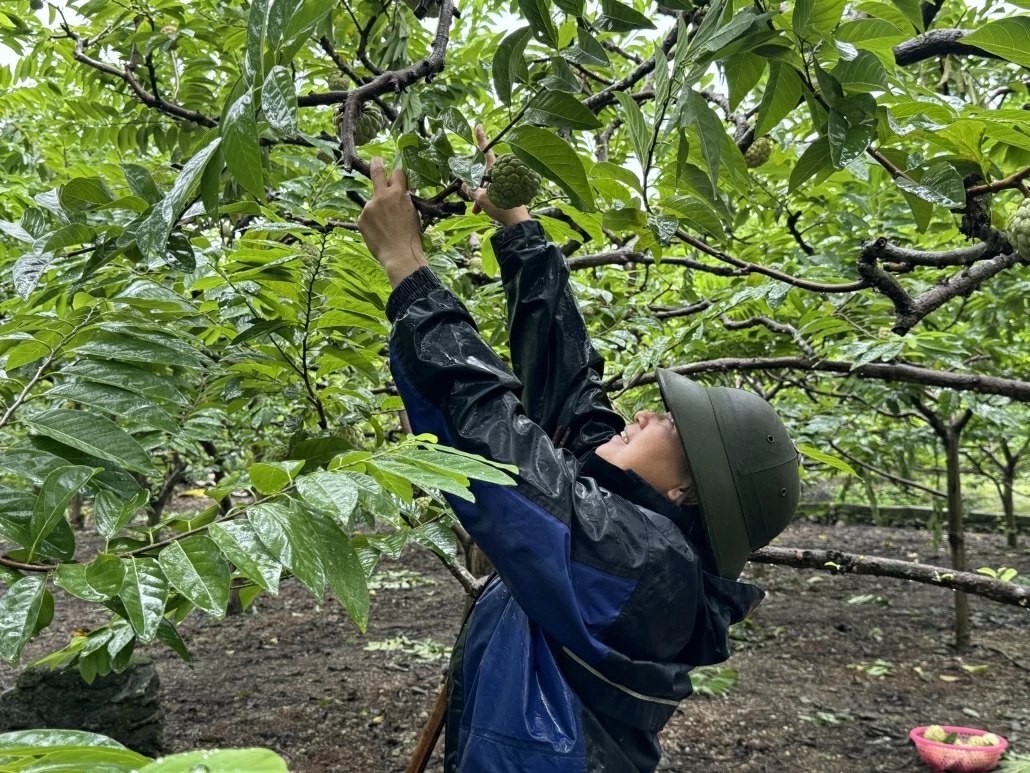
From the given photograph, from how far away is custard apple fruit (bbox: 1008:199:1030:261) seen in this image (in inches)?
57.3

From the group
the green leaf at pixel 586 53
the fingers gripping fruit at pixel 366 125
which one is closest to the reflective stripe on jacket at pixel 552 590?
the green leaf at pixel 586 53

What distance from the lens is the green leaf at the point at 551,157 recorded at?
116cm

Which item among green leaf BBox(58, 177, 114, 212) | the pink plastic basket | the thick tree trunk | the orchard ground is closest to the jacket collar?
green leaf BBox(58, 177, 114, 212)

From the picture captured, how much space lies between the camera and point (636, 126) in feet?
4.04

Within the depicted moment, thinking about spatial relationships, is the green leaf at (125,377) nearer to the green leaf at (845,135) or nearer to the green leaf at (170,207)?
the green leaf at (170,207)

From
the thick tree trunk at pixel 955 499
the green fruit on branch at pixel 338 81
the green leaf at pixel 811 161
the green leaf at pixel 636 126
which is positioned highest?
the green fruit on branch at pixel 338 81

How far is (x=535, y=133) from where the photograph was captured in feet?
3.81

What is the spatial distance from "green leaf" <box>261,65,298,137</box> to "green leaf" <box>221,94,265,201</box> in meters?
0.03

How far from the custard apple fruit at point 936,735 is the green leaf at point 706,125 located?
145 inches

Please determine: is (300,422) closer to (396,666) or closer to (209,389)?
(209,389)

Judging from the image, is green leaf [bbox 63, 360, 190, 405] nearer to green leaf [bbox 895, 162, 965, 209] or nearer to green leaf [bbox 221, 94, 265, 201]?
green leaf [bbox 221, 94, 265, 201]

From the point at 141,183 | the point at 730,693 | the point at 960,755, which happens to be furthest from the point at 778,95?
the point at 730,693

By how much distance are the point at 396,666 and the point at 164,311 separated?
3.90 metres

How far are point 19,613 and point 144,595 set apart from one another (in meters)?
0.14
